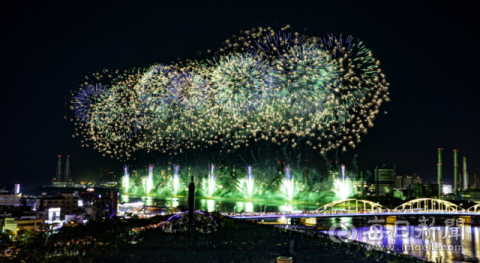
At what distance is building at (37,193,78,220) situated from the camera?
73.6m

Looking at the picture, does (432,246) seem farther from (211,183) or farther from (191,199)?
(211,183)

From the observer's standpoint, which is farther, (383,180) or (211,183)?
(383,180)

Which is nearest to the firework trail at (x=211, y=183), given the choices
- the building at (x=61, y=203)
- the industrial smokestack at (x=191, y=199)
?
the building at (x=61, y=203)

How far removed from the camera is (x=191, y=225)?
91.2 feet

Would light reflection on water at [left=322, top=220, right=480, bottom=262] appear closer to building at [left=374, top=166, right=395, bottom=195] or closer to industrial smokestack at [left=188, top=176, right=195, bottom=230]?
industrial smokestack at [left=188, top=176, right=195, bottom=230]

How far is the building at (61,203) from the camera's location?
73.6 metres

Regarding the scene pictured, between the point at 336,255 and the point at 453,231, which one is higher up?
the point at 336,255

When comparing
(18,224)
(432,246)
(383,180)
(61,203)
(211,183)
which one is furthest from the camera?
(383,180)

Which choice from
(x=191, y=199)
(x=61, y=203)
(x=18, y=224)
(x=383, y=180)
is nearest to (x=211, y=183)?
(x=61, y=203)

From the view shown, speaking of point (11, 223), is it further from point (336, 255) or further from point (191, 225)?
point (336, 255)

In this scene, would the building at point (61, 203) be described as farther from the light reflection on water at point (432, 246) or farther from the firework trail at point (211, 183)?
the light reflection on water at point (432, 246)

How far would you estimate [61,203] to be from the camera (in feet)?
254

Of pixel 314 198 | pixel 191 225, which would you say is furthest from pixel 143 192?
pixel 191 225

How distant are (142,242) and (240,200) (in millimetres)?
106552
